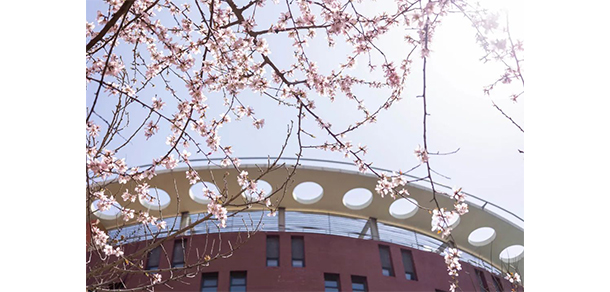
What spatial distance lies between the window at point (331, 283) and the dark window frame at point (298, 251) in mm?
647

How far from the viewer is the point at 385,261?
10375mm

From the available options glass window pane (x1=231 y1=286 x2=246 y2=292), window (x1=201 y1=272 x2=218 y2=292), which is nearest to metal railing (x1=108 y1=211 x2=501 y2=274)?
window (x1=201 y1=272 x2=218 y2=292)

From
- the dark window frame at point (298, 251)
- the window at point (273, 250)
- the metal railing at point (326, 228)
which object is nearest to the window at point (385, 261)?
the metal railing at point (326, 228)

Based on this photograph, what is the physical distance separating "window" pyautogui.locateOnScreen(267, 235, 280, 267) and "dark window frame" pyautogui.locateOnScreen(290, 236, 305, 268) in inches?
14.4

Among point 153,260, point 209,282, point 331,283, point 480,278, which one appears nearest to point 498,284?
point 480,278

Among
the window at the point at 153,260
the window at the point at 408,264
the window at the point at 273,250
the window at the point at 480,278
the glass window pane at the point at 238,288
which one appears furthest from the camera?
the window at the point at 480,278

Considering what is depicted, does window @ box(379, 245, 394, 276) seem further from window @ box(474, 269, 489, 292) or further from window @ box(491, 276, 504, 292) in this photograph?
window @ box(491, 276, 504, 292)

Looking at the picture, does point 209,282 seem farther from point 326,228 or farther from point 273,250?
point 326,228

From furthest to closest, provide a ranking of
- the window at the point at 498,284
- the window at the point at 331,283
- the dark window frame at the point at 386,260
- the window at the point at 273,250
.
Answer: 1. the window at the point at 498,284
2. the dark window frame at the point at 386,260
3. the window at the point at 273,250
4. the window at the point at 331,283

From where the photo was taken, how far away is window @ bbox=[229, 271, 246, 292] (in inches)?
355

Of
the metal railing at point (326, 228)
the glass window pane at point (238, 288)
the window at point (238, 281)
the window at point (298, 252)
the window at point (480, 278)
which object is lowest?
the glass window pane at point (238, 288)

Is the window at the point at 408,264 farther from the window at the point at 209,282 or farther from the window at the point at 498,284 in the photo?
the window at the point at 209,282

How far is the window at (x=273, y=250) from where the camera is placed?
9.67 meters

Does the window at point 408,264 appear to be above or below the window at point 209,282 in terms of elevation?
above
